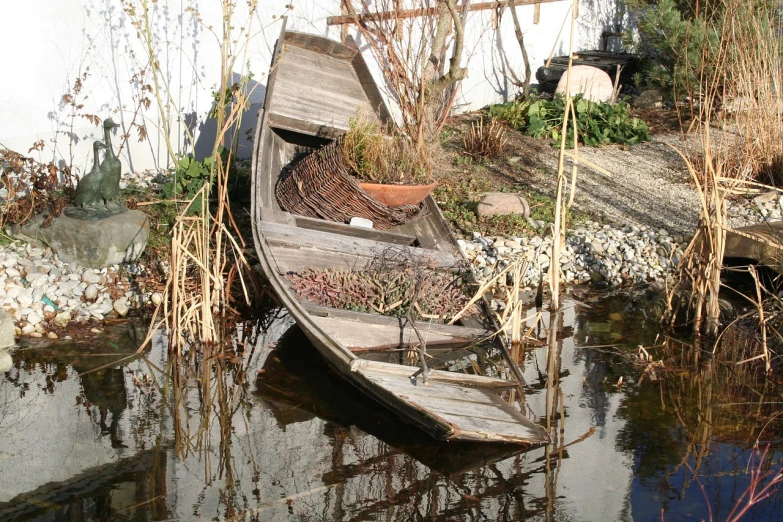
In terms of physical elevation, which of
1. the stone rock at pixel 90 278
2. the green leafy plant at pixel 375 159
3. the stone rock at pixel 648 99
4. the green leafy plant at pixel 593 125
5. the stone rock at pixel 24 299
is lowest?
the stone rock at pixel 24 299

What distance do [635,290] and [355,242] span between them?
251 centimetres

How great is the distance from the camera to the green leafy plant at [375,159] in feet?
20.0

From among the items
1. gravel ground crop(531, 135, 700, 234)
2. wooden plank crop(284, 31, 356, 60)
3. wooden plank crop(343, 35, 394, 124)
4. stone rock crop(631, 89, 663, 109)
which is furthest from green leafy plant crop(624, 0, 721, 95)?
wooden plank crop(284, 31, 356, 60)

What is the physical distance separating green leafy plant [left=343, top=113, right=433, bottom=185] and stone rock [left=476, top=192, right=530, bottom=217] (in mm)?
1470

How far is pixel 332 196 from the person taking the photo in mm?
6043

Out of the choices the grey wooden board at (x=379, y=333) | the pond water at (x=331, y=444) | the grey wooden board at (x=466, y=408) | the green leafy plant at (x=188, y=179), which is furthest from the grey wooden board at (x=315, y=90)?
the grey wooden board at (x=466, y=408)

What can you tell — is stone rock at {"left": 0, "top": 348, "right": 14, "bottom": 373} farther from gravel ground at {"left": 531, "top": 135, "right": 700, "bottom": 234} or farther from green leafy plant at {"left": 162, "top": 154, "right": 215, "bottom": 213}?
gravel ground at {"left": 531, "top": 135, "right": 700, "bottom": 234}

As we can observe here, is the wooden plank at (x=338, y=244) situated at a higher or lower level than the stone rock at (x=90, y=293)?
higher

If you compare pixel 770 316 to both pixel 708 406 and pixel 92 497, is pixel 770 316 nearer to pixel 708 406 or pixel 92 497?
pixel 708 406

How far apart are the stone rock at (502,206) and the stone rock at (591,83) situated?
3.30m

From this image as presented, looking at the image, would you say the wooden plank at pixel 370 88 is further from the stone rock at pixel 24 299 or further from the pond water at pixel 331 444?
the stone rock at pixel 24 299

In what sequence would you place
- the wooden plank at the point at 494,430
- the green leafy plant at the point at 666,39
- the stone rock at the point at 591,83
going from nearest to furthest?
the wooden plank at the point at 494,430 → the green leafy plant at the point at 666,39 → the stone rock at the point at 591,83

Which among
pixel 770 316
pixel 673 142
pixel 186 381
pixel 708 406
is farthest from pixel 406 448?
pixel 673 142

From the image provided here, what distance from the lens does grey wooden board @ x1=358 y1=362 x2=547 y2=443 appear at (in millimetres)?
4009
